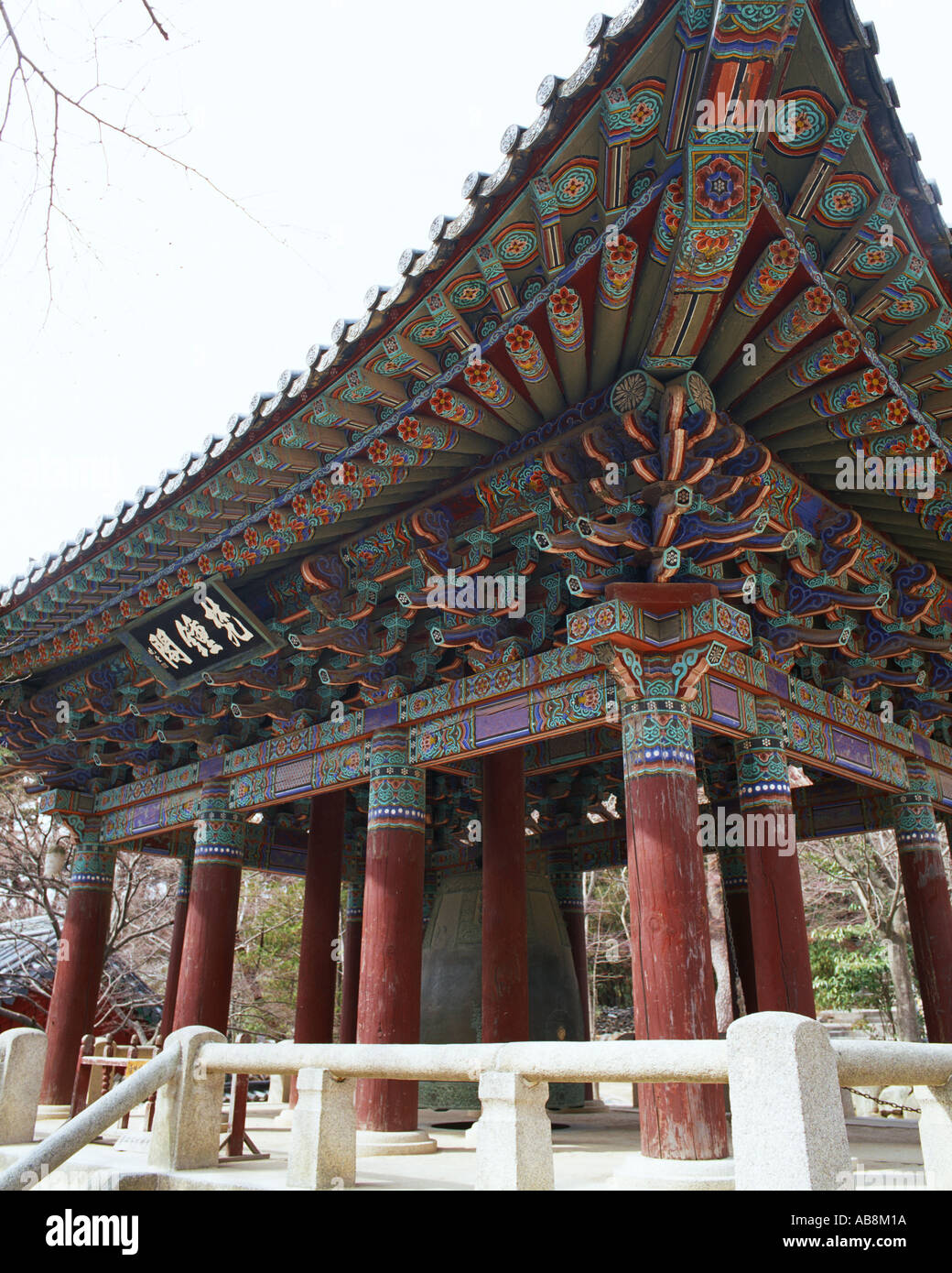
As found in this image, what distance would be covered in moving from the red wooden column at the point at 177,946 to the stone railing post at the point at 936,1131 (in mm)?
10130

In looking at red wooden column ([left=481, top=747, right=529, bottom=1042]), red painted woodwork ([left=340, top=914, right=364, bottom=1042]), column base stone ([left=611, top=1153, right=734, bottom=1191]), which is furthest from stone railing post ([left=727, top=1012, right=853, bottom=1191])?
red painted woodwork ([left=340, top=914, right=364, bottom=1042])

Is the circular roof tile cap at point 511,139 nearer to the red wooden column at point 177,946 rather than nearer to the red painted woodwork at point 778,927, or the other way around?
the red painted woodwork at point 778,927

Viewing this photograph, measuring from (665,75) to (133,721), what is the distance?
9124 mm

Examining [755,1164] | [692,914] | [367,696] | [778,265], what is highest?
[778,265]

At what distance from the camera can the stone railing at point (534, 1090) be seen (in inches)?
123

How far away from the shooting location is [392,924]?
7551 mm

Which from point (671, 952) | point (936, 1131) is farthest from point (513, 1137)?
point (671, 952)

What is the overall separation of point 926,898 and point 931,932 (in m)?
0.31

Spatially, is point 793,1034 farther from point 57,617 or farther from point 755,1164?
point 57,617

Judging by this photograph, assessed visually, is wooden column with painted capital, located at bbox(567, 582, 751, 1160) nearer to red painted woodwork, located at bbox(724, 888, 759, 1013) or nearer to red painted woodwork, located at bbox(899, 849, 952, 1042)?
red painted woodwork, located at bbox(899, 849, 952, 1042)

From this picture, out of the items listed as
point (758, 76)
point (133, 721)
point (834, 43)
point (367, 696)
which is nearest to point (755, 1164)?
point (758, 76)

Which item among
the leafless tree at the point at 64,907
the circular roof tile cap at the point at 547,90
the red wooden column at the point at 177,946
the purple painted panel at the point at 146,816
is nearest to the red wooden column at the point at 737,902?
the purple painted panel at the point at 146,816

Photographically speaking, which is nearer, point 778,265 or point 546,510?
point 778,265

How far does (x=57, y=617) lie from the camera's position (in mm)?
8891
